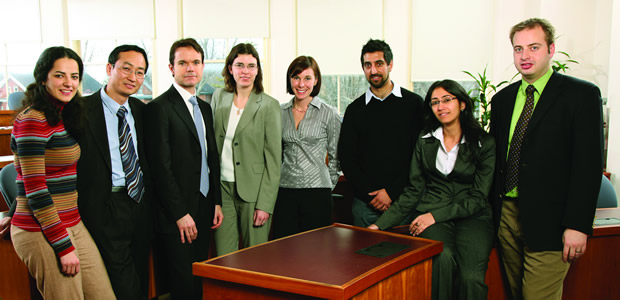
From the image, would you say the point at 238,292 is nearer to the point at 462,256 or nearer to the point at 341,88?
the point at 462,256

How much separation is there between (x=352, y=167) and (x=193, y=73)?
43.3 inches

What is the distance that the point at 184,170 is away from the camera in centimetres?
254

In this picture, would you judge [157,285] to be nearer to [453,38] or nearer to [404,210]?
[404,210]

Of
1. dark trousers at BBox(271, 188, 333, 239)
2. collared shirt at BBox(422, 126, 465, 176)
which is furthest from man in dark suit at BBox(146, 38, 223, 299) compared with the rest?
collared shirt at BBox(422, 126, 465, 176)

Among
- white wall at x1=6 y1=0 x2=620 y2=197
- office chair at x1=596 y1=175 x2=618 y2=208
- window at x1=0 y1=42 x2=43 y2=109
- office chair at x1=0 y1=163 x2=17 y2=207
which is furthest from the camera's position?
window at x1=0 y1=42 x2=43 y2=109

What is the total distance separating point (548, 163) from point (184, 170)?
1819 mm

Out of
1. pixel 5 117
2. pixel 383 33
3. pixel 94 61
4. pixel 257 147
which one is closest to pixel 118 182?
pixel 257 147

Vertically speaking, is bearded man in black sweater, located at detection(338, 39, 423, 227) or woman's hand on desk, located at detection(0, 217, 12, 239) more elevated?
bearded man in black sweater, located at detection(338, 39, 423, 227)

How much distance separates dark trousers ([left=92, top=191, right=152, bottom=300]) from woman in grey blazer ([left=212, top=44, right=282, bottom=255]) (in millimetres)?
507

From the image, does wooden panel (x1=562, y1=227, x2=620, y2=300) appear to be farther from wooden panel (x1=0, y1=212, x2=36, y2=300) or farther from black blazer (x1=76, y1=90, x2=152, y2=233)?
wooden panel (x1=0, y1=212, x2=36, y2=300)

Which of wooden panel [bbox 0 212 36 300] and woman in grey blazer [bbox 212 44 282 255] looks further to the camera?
woman in grey blazer [bbox 212 44 282 255]

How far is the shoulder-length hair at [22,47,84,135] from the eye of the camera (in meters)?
1.97

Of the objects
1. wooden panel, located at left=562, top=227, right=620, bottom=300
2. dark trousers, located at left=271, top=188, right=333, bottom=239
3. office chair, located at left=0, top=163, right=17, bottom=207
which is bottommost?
wooden panel, located at left=562, top=227, right=620, bottom=300

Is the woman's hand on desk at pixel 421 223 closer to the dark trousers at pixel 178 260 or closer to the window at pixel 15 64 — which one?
the dark trousers at pixel 178 260
